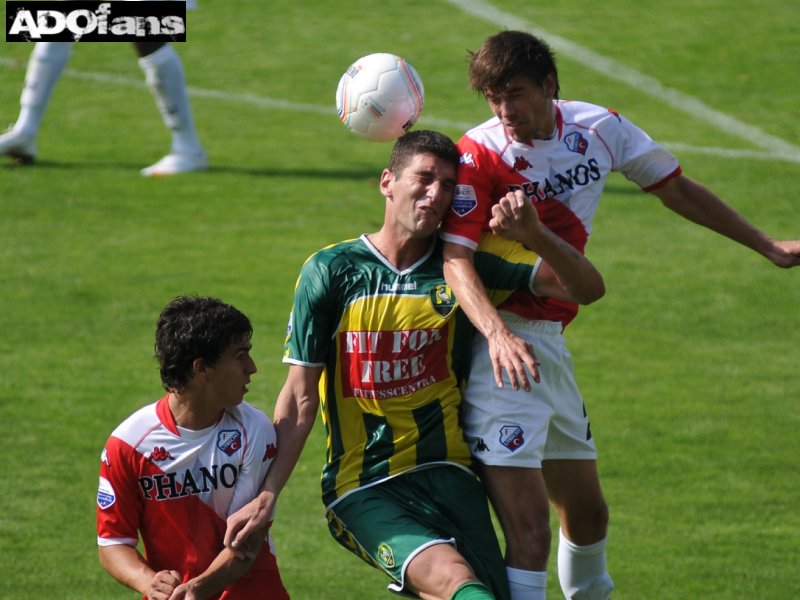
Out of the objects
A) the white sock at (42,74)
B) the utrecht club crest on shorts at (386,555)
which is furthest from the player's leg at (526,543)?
the white sock at (42,74)

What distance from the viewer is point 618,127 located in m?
5.66

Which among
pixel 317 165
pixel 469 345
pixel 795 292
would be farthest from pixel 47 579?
pixel 317 165

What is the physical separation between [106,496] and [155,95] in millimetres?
8859

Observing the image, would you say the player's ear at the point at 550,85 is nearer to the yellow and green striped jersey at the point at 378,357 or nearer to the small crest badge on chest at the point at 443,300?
the yellow and green striped jersey at the point at 378,357

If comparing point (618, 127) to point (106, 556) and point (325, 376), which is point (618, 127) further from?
point (106, 556)

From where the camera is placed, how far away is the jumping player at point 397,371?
16.4ft

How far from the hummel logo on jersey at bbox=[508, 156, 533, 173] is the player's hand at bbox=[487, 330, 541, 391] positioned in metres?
0.93

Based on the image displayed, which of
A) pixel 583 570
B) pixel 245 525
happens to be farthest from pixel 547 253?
pixel 583 570

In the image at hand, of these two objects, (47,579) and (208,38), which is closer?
(47,579)

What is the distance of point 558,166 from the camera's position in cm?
547

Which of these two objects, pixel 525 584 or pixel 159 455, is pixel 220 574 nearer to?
pixel 159 455

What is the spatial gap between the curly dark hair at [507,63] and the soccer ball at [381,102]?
1.38 ft

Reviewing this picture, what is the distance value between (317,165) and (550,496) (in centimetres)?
855

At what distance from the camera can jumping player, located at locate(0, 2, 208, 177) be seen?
12.8 metres
